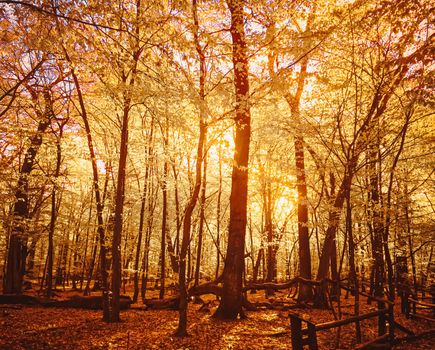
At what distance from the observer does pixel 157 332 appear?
8578 millimetres

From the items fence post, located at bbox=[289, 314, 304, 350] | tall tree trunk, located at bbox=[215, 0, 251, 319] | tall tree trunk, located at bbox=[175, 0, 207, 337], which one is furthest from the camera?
tall tree trunk, located at bbox=[215, 0, 251, 319]

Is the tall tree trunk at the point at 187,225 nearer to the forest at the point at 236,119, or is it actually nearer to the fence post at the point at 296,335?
the forest at the point at 236,119

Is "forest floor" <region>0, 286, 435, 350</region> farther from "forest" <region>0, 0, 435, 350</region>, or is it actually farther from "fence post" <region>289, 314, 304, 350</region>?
"fence post" <region>289, 314, 304, 350</region>

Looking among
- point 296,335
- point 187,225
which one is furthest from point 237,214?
point 296,335

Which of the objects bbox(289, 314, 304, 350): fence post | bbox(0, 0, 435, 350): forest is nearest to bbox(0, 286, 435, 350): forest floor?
bbox(0, 0, 435, 350): forest

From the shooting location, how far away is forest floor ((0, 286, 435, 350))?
7.32 meters

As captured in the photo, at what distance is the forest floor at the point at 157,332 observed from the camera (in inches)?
288

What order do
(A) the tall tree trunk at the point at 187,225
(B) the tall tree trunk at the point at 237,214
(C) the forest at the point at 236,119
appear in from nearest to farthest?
(C) the forest at the point at 236,119 → (A) the tall tree trunk at the point at 187,225 → (B) the tall tree trunk at the point at 237,214

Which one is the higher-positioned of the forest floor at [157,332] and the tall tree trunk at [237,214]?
the tall tree trunk at [237,214]

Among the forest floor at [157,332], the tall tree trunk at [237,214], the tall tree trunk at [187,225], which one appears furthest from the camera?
the tall tree trunk at [237,214]

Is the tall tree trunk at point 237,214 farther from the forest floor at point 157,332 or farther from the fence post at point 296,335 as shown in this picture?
the fence post at point 296,335

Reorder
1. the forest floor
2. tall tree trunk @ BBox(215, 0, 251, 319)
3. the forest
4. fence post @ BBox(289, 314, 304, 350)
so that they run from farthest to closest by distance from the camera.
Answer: tall tree trunk @ BBox(215, 0, 251, 319) → the forest floor → the forest → fence post @ BBox(289, 314, 304, 350)

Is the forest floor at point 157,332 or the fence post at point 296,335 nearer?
the fence post at point 296,335

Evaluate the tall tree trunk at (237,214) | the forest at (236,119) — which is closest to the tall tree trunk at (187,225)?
the forest at (236,119)
